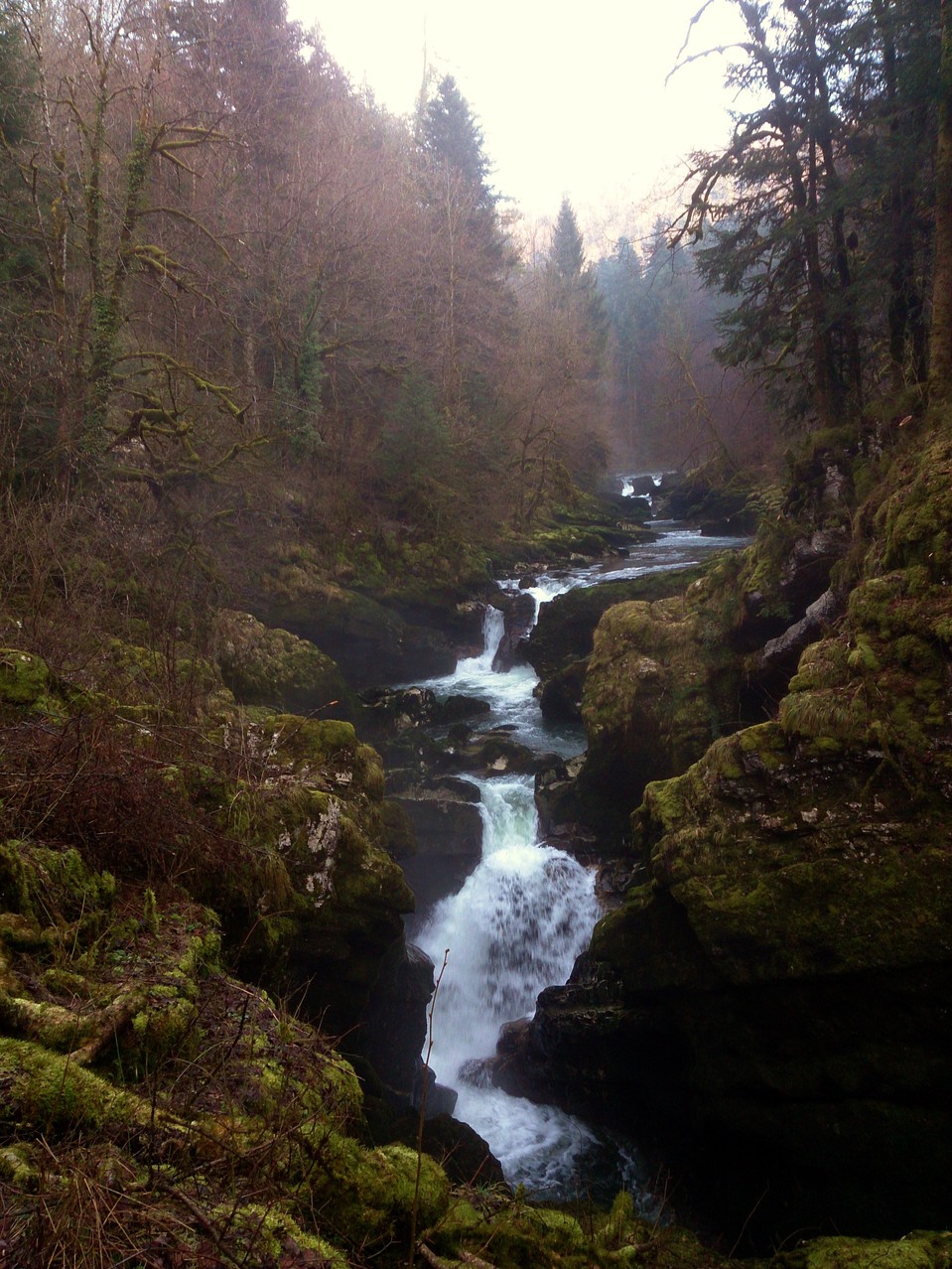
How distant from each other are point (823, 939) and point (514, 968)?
4.79 meters

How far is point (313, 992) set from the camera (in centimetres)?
580

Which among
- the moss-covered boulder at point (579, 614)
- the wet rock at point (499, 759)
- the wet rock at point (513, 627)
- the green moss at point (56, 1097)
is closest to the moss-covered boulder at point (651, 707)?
the wet rock at point (499, 759)

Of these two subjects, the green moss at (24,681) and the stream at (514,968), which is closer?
the green moss at (24,681)

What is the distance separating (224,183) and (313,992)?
16.6 metres

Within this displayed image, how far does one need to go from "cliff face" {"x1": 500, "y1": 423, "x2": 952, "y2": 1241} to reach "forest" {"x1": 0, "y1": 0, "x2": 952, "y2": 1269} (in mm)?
32

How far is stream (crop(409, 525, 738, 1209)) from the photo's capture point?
6.79 meters

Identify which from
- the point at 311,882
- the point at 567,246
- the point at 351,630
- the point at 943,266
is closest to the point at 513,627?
the point at 351,630

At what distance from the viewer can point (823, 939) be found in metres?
5.29

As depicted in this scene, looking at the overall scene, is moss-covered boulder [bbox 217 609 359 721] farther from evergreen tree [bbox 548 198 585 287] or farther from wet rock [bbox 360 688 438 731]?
evergreen tree [bbox 548 198 585 287]

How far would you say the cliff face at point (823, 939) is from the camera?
5.05 meters

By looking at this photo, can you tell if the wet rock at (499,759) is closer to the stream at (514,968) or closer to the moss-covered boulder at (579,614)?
the stream at (514,968)

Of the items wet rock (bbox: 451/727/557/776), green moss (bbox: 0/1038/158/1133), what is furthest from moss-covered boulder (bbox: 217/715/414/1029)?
wet rock (bbox: 451/727/557/776)

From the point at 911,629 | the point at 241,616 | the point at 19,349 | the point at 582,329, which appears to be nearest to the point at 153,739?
the point at 911,629

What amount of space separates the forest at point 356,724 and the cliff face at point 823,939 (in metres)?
0.03
